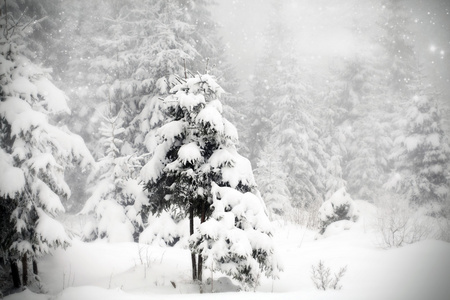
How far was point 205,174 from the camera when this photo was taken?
5.63 meters

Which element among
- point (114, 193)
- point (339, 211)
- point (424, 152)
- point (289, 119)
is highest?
point (289, 119)

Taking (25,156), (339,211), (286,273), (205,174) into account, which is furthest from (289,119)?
(25,156)

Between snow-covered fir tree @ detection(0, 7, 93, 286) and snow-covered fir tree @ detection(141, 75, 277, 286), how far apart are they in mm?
2277

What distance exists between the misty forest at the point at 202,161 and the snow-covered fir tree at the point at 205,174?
0.14 ft

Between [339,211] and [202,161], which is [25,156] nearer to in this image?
[202,161]

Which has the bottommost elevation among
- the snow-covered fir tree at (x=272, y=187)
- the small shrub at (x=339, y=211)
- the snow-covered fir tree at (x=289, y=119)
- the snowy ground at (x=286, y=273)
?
the snowy ground at (x=286, y=273)

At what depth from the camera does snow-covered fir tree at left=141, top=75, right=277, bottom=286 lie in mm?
5074

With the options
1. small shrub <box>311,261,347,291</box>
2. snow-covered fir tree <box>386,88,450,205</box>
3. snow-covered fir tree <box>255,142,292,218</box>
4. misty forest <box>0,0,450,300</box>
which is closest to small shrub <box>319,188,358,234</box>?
misty forest <box>0,0,450,300</box>

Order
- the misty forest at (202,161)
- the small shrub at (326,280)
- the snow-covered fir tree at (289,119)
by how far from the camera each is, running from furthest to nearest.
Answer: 1. the snow-covered fir tree at (289,119)
2. the misty forest at (202,161)
3. the small shrub at (326,280)

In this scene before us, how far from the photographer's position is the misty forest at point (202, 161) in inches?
214

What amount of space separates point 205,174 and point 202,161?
A: 1.01 feet

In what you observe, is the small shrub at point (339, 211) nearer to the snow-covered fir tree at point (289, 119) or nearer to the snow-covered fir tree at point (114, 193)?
the snow-covered fir tree at point (114, 193)

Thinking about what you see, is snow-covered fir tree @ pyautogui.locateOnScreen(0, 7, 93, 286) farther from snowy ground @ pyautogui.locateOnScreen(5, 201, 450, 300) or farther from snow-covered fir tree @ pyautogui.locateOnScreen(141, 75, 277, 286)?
snow-covered fir tree @ pyautogui.locateOnScreen(141, 75, 277, 286)

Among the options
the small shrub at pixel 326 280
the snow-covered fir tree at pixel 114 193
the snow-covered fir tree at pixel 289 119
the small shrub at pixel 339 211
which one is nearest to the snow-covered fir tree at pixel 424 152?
the snow-covered fir tree at pixel 289 119
